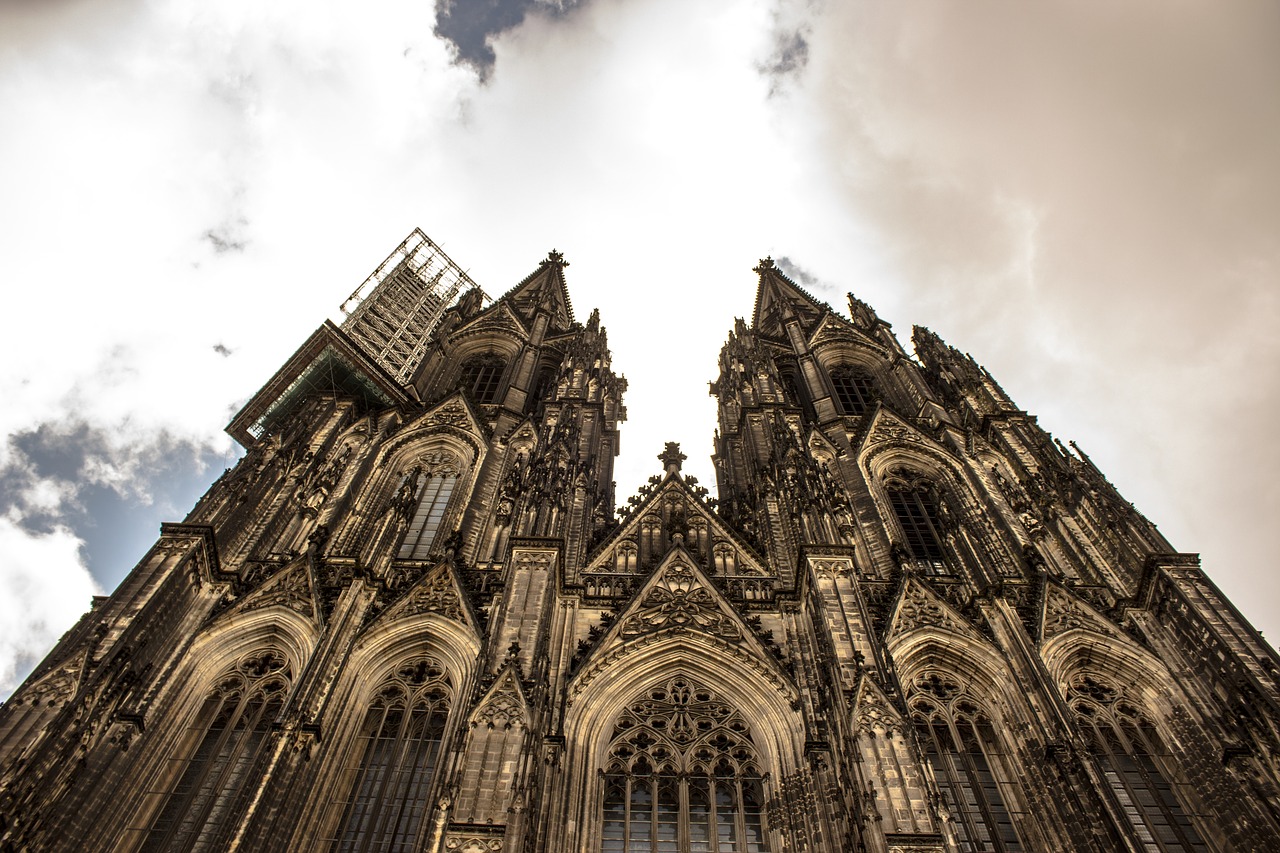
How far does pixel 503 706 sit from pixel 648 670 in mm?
3678

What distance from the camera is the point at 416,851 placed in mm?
13430

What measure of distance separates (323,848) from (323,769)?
123 cm

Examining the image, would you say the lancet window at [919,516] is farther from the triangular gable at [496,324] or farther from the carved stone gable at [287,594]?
the triangular gable at [496,324]

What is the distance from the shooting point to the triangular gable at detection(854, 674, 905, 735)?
44.8 feet

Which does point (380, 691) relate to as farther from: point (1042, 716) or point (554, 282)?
point (554, 282)

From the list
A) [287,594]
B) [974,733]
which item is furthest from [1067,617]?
[287,594]

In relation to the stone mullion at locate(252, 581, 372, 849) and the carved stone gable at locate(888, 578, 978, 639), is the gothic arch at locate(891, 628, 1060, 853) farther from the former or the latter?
the stone mullion at locate(252, 581, 372, 849)

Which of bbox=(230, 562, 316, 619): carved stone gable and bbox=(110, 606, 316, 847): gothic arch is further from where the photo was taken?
bbox=(230, 562, 316, 619): carved stone gable

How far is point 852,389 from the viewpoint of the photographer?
105 ft

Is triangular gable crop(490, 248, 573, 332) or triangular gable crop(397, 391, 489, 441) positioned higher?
triangular gable crop(490, 248, 573, 332)

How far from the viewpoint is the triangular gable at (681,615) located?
56.6 feet

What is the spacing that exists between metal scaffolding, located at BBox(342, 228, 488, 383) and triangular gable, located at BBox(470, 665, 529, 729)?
19113mm

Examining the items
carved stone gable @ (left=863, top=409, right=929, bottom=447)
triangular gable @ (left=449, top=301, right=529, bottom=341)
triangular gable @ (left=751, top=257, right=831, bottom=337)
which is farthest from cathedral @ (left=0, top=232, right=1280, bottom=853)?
triangular gable @ (left=751, top=257, right=831, bottom=337)

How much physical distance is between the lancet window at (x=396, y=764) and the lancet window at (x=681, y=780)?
9.42 ft
